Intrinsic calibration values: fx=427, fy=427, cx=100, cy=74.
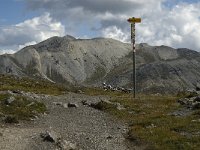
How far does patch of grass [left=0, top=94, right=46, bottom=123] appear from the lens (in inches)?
1444

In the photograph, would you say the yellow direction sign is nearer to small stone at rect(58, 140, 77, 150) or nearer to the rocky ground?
the rocky ground

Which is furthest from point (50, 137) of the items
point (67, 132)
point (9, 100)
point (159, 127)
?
point (9, 100)

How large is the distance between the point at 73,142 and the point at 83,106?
2007 centimetres

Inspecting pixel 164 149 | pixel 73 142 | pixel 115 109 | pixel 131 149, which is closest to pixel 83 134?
pixel 73 142

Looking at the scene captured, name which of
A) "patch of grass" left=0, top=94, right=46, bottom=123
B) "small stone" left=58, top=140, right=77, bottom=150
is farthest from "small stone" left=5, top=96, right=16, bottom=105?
"small stone" left=58, top=140, right=77, bottom=150

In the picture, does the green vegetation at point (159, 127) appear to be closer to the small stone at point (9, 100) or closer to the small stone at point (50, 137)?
the small stone at point (50, 137)

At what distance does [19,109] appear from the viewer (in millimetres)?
38906

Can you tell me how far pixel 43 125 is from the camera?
34688 mm

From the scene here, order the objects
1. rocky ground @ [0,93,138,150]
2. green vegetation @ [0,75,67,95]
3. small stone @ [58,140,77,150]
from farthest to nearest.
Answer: green vegetation @ [0,75,67,95], rocky ground @ [0,93,138,150], small stone @ [58,140,77,150]

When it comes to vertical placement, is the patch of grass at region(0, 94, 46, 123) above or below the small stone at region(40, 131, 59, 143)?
above

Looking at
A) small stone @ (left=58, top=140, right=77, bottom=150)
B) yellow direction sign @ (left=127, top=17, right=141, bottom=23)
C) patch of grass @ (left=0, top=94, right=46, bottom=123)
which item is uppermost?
yellow direction sign @ (left=127, top=17, right=141, bottom=23)

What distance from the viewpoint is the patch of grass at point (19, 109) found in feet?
120

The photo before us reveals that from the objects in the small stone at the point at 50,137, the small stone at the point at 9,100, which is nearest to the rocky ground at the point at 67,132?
the small stone at the point at 50,137

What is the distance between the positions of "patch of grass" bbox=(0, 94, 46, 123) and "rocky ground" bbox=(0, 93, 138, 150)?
0.77 m
